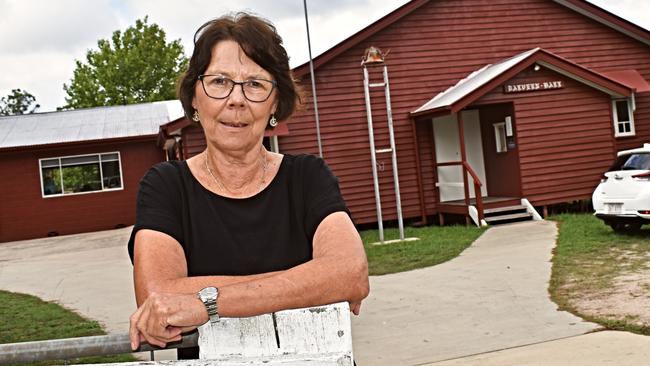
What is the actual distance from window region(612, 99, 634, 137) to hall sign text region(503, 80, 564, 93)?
2.75 meters

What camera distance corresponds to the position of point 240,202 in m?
2.20

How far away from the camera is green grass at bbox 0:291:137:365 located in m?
8.02

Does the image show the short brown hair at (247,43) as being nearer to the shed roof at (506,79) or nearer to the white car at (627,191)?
the white car at (627,191)

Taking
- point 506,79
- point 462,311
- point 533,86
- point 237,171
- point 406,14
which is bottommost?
point 462,311

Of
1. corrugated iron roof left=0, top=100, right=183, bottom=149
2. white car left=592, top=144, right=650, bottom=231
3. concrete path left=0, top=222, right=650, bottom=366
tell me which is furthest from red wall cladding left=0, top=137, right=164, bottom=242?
white car left=592, top=144, right=650, bottom=231

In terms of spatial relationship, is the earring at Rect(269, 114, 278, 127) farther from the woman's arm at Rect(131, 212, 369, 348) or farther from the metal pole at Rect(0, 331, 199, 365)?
the metal pole at Rect(0, 331, 199, 365)

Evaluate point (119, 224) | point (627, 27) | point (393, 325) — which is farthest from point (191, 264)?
point (119, 224)

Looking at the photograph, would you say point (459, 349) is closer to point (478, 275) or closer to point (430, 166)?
point (478, 275)

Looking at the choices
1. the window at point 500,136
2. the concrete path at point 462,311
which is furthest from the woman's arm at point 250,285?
the window at point 500,136

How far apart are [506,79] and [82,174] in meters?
14.9

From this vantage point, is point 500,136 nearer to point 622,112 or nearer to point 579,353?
point 622,112

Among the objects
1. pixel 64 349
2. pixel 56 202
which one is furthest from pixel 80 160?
pixel 64 349

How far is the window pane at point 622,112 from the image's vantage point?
737 inches

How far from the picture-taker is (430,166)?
1772 centimetres
